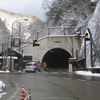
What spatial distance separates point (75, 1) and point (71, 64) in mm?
19735

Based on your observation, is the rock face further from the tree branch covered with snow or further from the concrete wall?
the tree branch covered with snow

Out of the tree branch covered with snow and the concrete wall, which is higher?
the tree branch covered with snow

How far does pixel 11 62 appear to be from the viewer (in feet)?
127

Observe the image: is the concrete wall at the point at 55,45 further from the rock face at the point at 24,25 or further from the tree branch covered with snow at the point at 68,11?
the rock face at the point at 24,25

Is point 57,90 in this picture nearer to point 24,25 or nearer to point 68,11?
point 68,11

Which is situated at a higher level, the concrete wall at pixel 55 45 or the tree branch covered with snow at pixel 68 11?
the tree branch covered with snow at pixel 68 11

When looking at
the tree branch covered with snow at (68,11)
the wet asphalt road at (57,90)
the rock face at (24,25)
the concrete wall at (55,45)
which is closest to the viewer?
the wet asphalt road at (57,90)

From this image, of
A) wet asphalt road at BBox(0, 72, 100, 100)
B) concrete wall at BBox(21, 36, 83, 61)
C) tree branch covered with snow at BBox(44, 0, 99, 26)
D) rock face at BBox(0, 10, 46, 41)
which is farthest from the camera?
rock face at BBox(0, 10, 46, 41)

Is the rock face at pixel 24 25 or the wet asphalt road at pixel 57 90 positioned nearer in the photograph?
the wet asphalt road at pixel 57 90

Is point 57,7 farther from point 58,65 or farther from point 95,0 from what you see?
point 58,65

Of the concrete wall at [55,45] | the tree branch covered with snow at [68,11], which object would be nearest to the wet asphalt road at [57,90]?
the concrete wall at [55,45]

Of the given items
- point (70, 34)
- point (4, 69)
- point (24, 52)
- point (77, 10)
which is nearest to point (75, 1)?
point (77, 10)

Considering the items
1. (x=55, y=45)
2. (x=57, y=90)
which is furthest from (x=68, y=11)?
(x=57, y=90)

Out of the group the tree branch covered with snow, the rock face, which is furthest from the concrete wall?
the rock face
